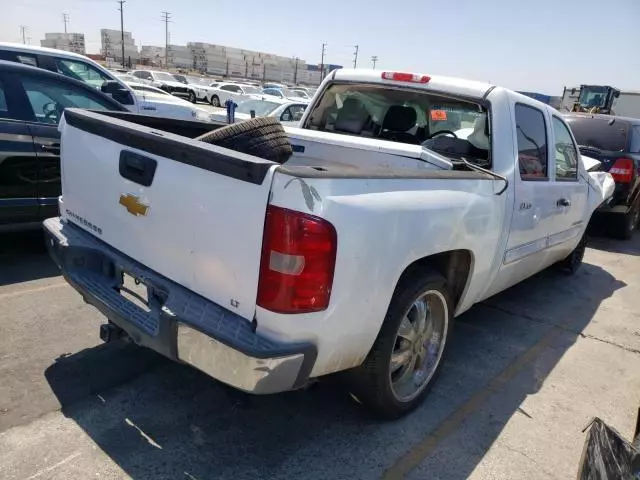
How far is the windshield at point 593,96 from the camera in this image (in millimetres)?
29406

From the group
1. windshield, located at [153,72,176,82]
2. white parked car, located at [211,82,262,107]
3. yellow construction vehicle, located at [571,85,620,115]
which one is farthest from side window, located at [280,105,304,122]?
windshield, located at [153,72,176,82]

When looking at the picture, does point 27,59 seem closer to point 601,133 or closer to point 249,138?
point 249,138

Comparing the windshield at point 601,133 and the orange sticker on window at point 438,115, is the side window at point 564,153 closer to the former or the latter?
the orange sticker on window at point 438,115

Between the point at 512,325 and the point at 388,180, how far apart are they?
9.30 feet

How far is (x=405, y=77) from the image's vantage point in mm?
4066

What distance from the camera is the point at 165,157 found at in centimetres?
240

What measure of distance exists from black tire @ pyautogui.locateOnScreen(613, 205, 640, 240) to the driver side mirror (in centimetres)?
779

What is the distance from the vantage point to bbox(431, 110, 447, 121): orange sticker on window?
13.5ft

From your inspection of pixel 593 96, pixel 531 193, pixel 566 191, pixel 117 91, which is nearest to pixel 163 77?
pixel 593 96

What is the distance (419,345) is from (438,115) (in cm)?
197

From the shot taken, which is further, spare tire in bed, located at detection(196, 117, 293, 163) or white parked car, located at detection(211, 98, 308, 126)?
white parked car, located at detection(211, 98, 308, 126)

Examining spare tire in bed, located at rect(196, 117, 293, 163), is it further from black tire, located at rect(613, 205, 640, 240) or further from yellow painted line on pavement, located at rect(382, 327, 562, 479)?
black tire, located at rect(613, 205, 640, 240)

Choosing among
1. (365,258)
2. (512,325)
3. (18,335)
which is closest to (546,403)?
(512,325)

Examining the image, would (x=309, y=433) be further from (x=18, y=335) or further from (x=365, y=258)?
(x=18, y=335)
